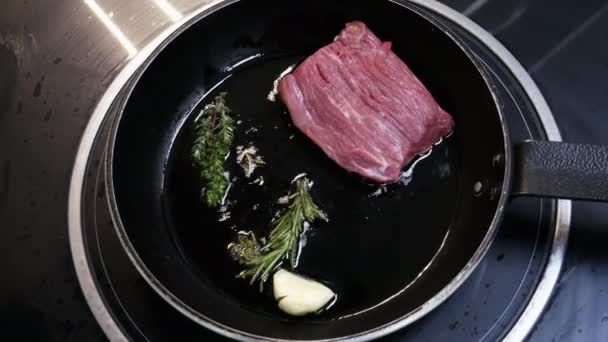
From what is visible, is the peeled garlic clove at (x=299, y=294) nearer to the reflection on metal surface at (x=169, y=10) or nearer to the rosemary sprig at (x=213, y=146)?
the rosemary sprig at (x=213, y=146)

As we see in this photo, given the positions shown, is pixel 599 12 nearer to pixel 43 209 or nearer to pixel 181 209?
pixel 181 209

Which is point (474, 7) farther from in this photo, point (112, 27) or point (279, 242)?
point (112, 27)

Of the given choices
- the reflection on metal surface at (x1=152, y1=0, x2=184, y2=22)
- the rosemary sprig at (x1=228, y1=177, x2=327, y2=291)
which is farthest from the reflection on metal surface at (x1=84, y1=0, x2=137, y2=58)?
the rosemary sprig at (x1=228, y1=177, x2=327, y2=291)

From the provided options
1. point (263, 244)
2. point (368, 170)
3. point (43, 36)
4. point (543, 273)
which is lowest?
point (543, 273)

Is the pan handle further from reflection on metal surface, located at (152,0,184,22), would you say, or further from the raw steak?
reflection on metal surface, located at (152,0,184,22)

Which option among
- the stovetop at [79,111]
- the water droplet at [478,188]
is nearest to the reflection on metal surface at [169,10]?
the stovetop at [79,111]

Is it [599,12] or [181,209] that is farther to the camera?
[599,12]

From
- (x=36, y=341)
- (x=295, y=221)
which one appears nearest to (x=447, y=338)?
(x=295, y=221)
